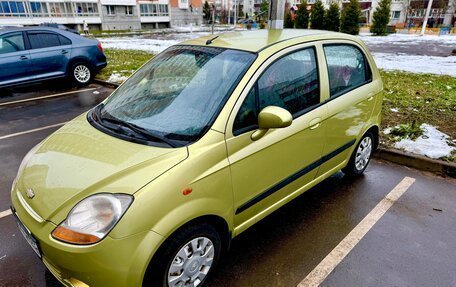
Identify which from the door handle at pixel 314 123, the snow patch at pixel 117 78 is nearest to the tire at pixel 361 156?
the door handle at pixel 314 123

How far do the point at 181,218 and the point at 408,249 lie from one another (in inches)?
81.2

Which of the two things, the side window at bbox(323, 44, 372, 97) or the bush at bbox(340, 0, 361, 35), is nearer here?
the side window at bbox(323, 44, 372, 97)

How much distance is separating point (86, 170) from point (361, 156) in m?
3.07

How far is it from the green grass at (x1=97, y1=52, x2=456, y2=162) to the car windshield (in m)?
3.14

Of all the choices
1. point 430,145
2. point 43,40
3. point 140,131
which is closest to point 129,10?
point 43,40

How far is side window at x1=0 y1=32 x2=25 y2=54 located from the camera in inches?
303

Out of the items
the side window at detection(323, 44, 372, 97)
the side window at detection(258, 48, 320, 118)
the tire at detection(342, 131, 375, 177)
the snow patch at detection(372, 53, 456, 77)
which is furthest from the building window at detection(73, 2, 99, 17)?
the side window at detection(258, 48, 320, 118)

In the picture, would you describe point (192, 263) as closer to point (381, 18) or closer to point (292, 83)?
point (292, 83)

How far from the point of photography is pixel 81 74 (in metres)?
8.86

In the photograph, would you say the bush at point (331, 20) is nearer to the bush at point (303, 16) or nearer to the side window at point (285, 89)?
the bush at point (303, 16)

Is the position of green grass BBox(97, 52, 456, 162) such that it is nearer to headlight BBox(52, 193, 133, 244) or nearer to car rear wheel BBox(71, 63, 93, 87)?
headlight BBox(52, 193, 133, 244)

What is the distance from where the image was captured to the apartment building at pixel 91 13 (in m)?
39.0

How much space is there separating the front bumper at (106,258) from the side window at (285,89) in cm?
96

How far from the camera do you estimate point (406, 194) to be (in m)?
3.64
